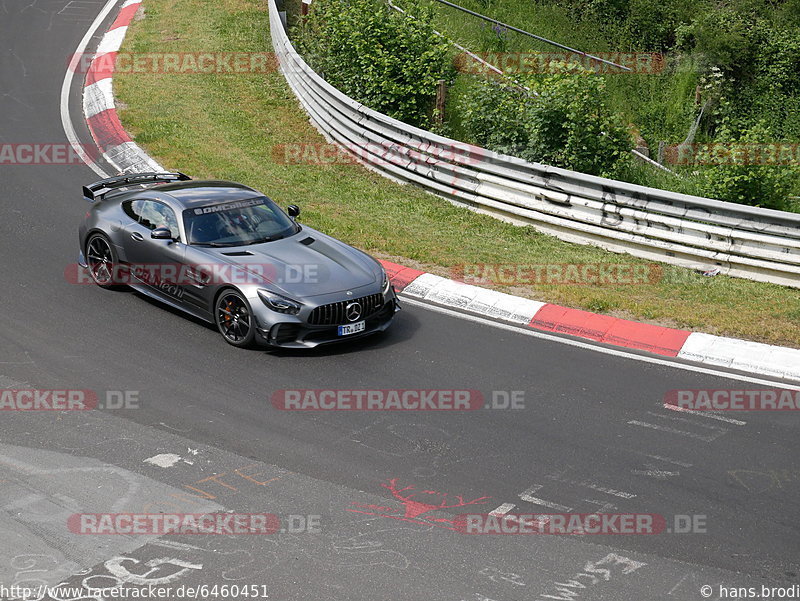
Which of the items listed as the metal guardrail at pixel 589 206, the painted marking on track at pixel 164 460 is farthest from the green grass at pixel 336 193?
the painted marking on track at pixel 164 460

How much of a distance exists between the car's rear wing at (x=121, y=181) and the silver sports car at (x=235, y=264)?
2.7 inches

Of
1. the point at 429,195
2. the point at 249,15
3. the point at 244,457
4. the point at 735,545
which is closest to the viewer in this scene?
the point at 735,545

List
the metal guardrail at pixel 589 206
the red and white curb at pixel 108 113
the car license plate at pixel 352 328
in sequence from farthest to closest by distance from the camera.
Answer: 1. the red and white curb at pixel 108 113
2. the metal guardrail at pixel 589 206
3. the car license plate at pixel 352 328

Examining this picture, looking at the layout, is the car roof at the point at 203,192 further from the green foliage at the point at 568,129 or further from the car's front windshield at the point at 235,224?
the green foliage at the point at 568,129

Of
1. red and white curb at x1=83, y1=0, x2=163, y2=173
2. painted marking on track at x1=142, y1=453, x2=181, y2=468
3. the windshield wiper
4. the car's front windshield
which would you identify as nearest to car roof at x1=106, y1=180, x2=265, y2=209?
the car's front windshield

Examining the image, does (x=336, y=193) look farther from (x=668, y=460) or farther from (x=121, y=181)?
(x=668, y=460)

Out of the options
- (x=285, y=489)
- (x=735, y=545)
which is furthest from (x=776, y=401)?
(x=285, y=489)

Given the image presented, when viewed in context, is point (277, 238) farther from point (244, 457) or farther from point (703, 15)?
point (703, 15)

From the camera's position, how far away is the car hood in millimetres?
10133

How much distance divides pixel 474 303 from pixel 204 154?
7.59 metres

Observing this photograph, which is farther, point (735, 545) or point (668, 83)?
point (668, 83)

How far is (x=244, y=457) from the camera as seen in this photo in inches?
313

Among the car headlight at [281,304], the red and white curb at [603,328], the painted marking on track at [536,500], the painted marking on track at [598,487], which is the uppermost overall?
the car headlight at [281,304]

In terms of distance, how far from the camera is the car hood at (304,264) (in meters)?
10.1
